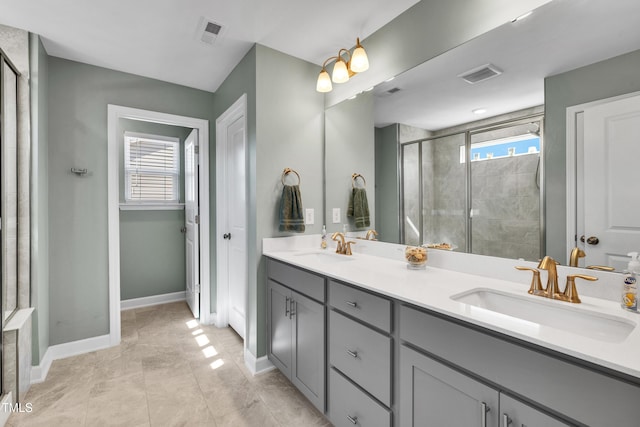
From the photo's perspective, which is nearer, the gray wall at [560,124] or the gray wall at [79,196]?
the gray wall at [560,124]

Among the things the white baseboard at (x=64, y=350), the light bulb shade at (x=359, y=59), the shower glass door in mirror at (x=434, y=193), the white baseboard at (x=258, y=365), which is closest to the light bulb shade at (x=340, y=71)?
the light bulb shade at (x=359, y=59)

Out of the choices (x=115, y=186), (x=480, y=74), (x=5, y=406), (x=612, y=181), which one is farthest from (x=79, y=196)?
(x=612, y=181)

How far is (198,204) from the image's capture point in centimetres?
315

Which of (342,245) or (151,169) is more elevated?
(151,169)

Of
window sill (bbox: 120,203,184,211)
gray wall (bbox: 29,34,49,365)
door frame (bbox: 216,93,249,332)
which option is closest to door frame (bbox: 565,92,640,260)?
door frame (bbox: 216,93,249,332)

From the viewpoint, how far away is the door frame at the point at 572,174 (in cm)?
116

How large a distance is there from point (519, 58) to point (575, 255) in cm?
89

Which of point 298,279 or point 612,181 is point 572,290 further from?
point 298,279

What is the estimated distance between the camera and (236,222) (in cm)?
286

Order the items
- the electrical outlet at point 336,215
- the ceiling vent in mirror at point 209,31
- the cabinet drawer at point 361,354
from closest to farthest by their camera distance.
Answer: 1. the cabinet drawer at point 361,354
2. the ceiling vent in mirror at point 209,31
3. the electrical outlet at point 336,215

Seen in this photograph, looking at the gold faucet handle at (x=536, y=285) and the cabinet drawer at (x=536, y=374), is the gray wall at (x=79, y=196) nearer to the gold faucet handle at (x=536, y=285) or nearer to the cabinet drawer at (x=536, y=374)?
the cabinet drawer at (x=536, y=374)

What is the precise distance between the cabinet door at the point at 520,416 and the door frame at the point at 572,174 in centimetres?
69

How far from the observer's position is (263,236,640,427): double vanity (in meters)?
0.75

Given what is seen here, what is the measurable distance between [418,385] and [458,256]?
76 centimetres
